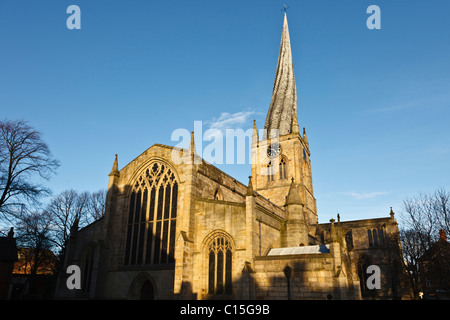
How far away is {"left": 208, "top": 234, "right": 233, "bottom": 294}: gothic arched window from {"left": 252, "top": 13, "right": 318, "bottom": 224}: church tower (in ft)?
82.6

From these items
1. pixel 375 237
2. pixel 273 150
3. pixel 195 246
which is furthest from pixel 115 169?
pixel 273 150

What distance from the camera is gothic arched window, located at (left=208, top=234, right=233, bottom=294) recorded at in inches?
835

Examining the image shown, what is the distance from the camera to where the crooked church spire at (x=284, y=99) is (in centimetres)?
5688

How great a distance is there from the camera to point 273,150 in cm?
5391

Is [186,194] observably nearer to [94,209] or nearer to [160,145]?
[160,145]

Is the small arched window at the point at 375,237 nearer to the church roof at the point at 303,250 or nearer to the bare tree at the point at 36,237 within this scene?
the church roof at the point at 303,250

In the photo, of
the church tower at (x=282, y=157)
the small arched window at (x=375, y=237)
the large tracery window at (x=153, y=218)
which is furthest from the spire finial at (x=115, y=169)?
the small arched window at (x=375, y=237)

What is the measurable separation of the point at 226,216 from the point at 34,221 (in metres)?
26.1

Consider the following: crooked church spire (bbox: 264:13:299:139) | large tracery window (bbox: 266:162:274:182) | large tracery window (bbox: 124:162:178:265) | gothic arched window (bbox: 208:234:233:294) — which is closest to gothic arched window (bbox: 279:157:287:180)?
large tracery window (bbox: 266:162:274:182)

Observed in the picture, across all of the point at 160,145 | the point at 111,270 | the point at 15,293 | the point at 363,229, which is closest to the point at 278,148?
the point at 363,229

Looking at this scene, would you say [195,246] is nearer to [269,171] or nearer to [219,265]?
[219,265]

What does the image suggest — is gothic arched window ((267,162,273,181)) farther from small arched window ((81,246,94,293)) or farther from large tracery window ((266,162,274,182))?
small arched window ((81,246,94,293))

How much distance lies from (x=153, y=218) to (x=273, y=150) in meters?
32.1
